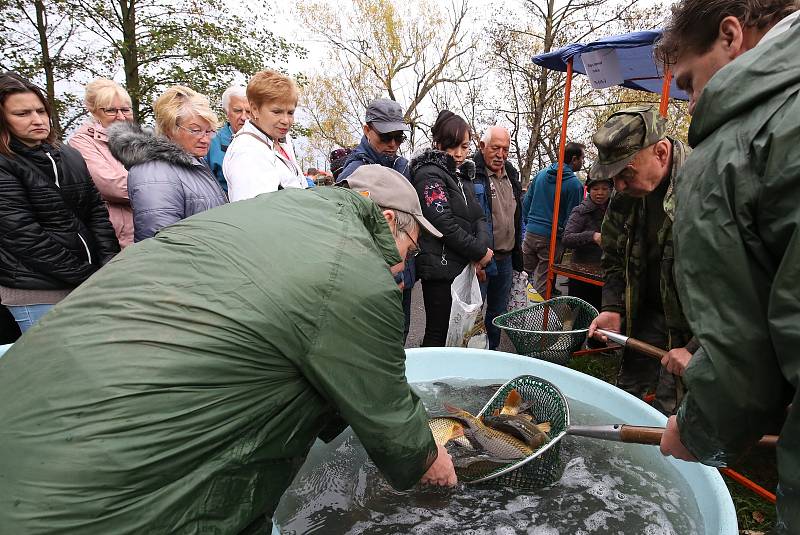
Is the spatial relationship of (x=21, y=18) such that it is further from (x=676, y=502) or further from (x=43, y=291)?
(x=676, y=502)

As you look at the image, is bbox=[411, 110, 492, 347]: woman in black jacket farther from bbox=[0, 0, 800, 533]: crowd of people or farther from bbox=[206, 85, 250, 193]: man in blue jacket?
bbox=[0, 0, 800, 533]: crowd of people

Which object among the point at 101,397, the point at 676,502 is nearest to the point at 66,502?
the point at 101,397

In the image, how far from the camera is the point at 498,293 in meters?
4.29

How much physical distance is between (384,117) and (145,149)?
160 cm

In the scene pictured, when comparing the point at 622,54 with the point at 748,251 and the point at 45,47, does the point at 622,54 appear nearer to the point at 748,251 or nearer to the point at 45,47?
the point at 748,251

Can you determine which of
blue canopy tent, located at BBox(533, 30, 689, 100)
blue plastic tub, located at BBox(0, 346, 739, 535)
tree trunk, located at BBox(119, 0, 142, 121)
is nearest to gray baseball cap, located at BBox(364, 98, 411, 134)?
blue plastic tub, located at BBox(0, 346, 739, 535)

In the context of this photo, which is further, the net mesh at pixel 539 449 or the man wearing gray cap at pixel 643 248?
the man wearing gray cap at pixel 643 248

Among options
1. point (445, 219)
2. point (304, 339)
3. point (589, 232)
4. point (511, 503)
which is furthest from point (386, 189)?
point (589, 232)

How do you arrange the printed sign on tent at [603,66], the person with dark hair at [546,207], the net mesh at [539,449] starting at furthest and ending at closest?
the person with dark hair at [546,207] < the printed sign on tent at [603,66] < the net mesh at [539,449]

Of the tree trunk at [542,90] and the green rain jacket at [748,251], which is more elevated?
the tree trunk at [542,90]

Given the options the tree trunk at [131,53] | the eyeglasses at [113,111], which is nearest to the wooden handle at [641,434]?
the eyeglasses at [113,111]

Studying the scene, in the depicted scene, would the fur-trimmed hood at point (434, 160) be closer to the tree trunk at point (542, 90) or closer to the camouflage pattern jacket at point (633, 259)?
the camouflage pattern jacket at point (633, 259)

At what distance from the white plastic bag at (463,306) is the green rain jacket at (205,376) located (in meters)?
2.22

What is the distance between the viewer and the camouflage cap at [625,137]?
7.57 feet
